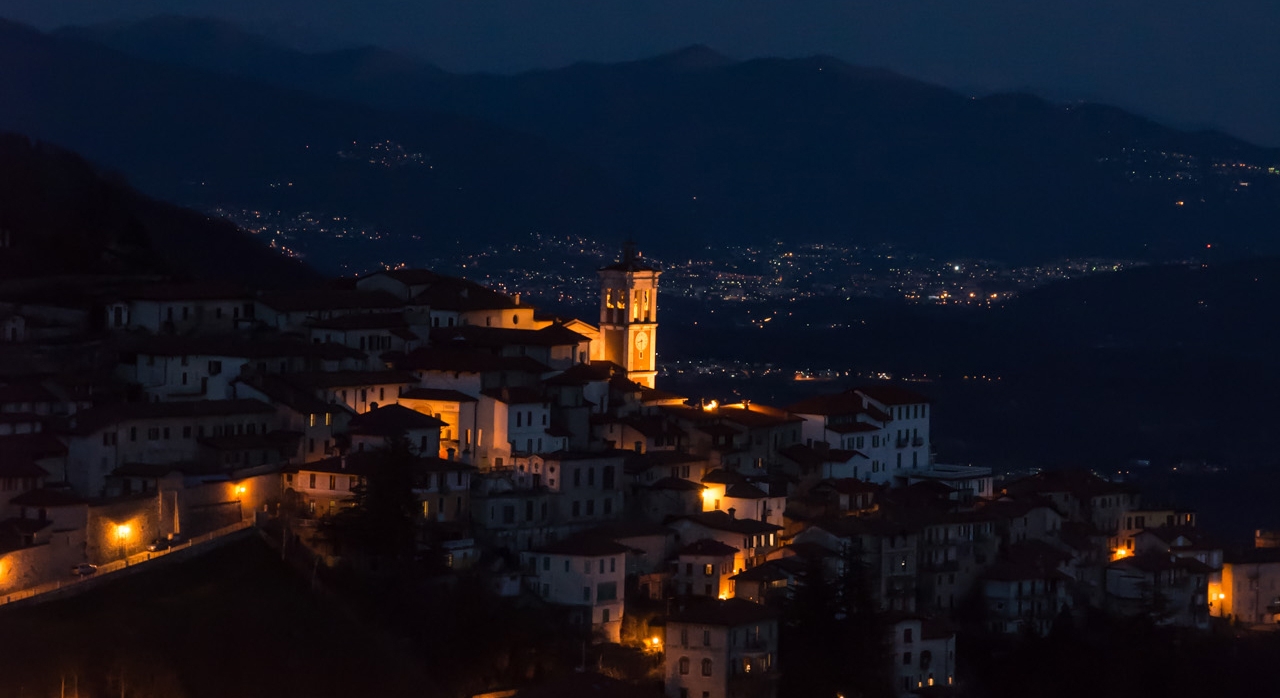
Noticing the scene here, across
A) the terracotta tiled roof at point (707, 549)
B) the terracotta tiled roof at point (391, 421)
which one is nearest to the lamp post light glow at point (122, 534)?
the terracotta tiled roof at point (391, 421)

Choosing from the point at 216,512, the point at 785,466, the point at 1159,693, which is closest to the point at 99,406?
the point at 216,512

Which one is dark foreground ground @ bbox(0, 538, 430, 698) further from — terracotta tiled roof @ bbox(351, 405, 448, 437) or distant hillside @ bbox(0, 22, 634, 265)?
distant hillside @ bbox(0, 22, 634, 265)

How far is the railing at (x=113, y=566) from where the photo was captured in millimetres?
47312

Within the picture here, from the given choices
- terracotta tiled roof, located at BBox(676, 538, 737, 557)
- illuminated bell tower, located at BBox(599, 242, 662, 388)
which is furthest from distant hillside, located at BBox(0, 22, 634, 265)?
terracotta tiled roof, located at BBox(676, 538, 737, 557)

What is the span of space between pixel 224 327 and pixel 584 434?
33.5 ft

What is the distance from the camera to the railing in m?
47.3

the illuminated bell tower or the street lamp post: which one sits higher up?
the illuminated bell tower

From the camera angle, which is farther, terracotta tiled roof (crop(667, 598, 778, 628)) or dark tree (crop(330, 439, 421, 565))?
terracotta tiled roof (crop(667, 598, 778, 628))

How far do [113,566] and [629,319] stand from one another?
25.9 m

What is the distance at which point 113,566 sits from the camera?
49.4 m

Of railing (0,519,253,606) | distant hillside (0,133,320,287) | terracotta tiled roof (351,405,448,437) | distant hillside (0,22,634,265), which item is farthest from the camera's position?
distant hillside (0,22,634,265)

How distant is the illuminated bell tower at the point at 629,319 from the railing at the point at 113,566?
69.1ft

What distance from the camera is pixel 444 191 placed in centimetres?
19312

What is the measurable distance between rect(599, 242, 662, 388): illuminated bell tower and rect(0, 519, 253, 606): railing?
21065 mm
